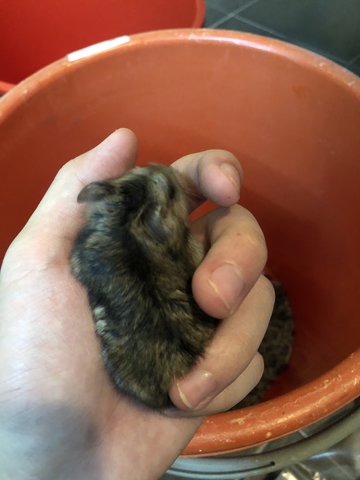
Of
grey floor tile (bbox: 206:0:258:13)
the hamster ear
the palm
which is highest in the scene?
grey floor tile (bbox: 206:0:258:13)

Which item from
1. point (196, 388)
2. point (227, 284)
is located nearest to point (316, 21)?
point (227, 284)

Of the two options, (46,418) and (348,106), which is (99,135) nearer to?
(348,106)

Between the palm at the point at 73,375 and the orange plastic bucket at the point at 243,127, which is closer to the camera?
the palm at the point at 73,375

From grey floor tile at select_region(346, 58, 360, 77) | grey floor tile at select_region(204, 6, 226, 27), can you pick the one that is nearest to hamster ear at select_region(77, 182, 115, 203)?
grey floor tile at select_region(346, 58, 360, 77)

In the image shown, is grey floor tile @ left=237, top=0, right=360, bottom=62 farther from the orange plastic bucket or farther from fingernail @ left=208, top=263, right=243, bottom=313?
fingernail @ left=208, top=263, right=243, bottom=313

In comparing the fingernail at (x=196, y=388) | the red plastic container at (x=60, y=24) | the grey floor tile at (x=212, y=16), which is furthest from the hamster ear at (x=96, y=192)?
the grey floor tile at (x=212, y=16)

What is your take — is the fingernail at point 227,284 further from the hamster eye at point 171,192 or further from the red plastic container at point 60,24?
the red plastic container at point 60,24
